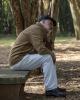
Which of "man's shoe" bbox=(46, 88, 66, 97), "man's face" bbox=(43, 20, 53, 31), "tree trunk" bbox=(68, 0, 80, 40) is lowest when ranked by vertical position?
"tree trunk" bbox=(68, 0, 80, 40)

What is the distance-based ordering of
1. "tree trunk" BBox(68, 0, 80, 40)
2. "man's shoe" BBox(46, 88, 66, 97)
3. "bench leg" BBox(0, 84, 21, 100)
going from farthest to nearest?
"tree trunk" BBox(68, 0, 80, 40) → "man's shoe" BBox(46, 88, 66, 97) → "bench leg" BBox(0, 84, 21, 100)

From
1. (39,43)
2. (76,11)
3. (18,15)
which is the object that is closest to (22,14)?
(18,15)

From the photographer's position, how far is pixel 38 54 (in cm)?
661

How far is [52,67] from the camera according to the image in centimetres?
643

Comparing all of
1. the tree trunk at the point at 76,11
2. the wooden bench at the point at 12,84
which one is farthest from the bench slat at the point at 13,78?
the tree trunk at the point at 76,11

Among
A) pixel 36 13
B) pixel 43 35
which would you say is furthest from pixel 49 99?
pixel 36 13

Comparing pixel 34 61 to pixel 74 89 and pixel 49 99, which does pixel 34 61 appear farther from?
pixel 74 89

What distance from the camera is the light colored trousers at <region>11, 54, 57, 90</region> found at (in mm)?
6418

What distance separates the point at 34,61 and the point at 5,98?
30.0 inches

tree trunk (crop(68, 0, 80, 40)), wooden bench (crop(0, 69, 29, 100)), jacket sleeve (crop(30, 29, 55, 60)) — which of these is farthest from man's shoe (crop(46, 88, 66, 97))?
tree trunk (crop(68, 0, 80, 40))

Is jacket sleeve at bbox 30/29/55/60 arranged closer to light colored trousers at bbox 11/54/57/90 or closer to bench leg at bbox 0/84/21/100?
light colored trousers at bbox 11/54/57/90

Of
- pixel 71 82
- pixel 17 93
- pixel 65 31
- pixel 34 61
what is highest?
pixel 34 61

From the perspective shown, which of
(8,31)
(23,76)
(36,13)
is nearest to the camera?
(23,76)

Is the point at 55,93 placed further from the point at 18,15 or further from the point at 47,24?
the point at 18,15
